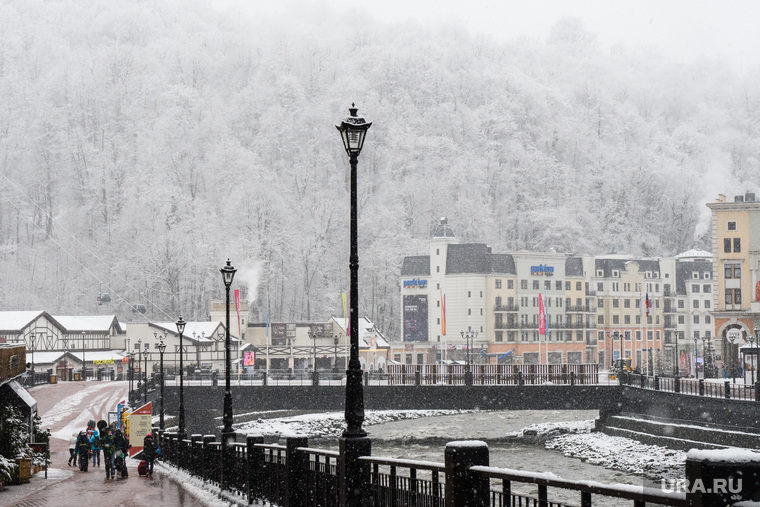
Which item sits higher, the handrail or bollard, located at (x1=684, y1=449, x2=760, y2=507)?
bollard, located at (x1=684, y1=449, x2=760, y2=507)

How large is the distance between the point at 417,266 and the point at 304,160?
45.3 meters

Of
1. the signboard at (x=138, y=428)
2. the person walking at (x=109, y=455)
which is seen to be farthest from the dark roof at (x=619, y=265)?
the person walking at (x=109, y=455)

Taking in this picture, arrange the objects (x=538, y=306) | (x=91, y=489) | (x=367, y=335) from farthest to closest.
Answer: (x=538, y=306), (x=367, y=335), (x=91, y=489)

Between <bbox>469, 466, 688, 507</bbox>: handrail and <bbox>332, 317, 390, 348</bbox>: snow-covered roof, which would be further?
<bbox>332, 317, 390, 348</bbox>: snow-covered roof

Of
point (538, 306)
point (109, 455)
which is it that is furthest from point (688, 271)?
point (109, 455)

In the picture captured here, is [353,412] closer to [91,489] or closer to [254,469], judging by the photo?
[254,469]

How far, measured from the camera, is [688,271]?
11988 centimetres

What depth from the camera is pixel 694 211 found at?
158625 mm

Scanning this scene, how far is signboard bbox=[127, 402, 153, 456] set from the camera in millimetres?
34128

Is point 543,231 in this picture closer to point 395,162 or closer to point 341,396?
point 395,162

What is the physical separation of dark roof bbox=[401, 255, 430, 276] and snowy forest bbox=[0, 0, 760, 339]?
17.1 meters

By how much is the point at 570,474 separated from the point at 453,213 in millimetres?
102763

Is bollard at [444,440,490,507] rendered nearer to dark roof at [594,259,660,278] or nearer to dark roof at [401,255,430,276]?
dark roof at [401,255,430,276]

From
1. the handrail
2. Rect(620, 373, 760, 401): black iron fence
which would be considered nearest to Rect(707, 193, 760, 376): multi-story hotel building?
Rect(620, 373, 760, 401): black iron fence
